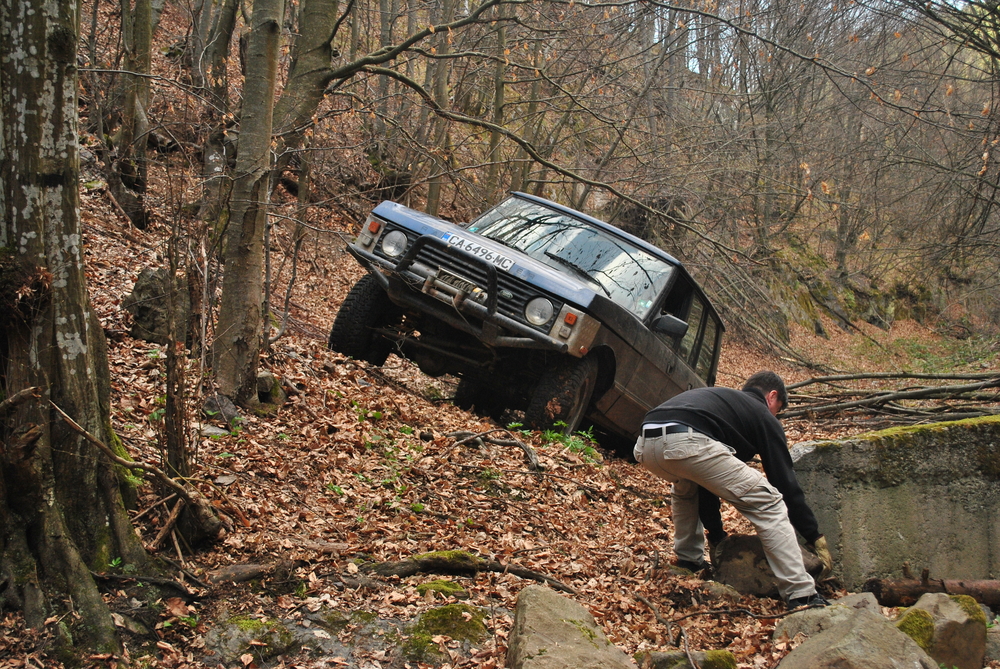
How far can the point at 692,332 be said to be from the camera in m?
8.30

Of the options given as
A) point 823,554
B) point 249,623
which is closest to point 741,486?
point 823,554

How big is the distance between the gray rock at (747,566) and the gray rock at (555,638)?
1.49 m

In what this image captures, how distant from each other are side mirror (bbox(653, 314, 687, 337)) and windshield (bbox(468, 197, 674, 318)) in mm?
225

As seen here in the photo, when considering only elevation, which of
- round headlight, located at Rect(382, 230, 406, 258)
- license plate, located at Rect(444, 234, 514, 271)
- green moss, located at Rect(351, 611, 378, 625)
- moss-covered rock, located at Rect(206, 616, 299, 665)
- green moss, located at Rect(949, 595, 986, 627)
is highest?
license plate, located at Rect(444, 234, 514, 271)

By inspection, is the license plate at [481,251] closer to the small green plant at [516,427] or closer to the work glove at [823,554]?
the small green plant at [516,427]

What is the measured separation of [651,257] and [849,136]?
12126mm

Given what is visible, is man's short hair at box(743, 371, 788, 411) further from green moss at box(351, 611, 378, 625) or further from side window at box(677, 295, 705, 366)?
side window at box(677, 295, 705, 366)

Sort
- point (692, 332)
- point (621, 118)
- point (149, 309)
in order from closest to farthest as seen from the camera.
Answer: point (149, 309) < point (692, 332) < point (621, 118)

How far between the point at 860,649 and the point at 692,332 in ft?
17.3

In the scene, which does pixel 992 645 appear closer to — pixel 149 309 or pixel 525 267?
pixel 525 267

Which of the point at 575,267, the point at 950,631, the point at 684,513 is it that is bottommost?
the point at 684,513

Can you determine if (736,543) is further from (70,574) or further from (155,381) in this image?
(155,381)

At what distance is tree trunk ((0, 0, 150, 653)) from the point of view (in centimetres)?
308

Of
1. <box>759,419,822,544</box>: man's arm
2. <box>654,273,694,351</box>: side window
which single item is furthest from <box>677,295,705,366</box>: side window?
<box>759,419,822,544</box>: man's arm
